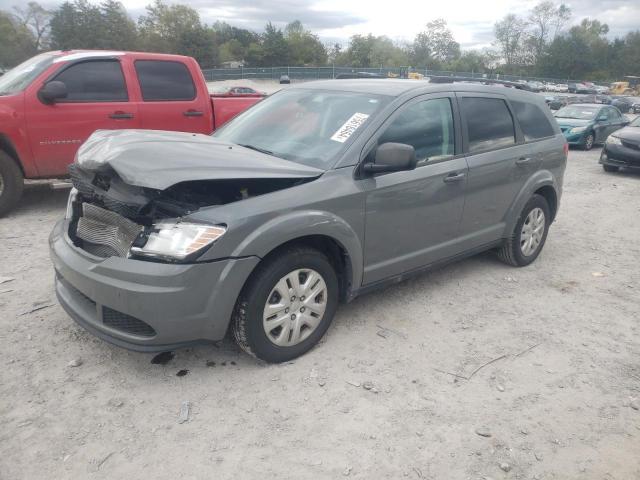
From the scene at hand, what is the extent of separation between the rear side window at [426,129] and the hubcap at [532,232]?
4.98 feet

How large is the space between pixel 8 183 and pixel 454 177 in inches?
198

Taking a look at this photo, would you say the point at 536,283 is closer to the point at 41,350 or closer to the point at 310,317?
the point at 310,317

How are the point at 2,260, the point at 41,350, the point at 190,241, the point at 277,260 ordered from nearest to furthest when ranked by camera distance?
1. the point at 190,241
2. the point at 277,260
3. the point at 41,350
4. the point at 2,260

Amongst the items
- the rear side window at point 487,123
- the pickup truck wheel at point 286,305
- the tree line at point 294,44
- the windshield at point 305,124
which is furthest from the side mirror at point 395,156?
the tree line at point 294,44

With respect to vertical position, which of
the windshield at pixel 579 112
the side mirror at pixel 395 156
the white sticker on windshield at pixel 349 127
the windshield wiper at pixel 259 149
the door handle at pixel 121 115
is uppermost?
the white sticker on windshield at pixel 349 127

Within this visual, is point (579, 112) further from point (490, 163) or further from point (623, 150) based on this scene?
point (490, 163)

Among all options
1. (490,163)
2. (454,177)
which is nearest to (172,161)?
(454,177)

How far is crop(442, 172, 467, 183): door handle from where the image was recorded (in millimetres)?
3906

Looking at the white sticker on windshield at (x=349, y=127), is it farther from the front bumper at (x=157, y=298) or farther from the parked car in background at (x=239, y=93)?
the parked car in background at (x=239, y=93)

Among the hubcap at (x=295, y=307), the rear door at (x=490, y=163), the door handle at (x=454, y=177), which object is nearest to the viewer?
the hubcap at (x=295, y=307)

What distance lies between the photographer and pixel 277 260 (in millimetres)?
2979

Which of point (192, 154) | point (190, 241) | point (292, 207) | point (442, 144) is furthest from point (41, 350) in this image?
point (442, 144)

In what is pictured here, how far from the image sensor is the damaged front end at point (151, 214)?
8.87 ft

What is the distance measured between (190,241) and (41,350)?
4.72ft
